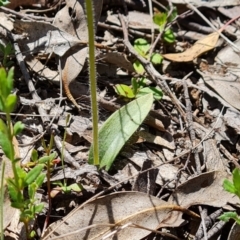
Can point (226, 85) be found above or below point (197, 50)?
below

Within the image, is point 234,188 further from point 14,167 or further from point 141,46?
point 141,46

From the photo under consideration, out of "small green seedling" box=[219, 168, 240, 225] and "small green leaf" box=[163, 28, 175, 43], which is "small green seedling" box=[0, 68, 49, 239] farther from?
"small green leaf" box=[163, 28, 175, 43]

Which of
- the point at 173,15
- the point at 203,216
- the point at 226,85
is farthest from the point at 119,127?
the point at 173,15

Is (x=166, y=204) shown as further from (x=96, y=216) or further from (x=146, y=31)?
(x=146, y=31)

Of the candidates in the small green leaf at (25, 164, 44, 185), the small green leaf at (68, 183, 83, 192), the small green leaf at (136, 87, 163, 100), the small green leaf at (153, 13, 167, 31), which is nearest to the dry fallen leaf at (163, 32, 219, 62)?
the small green leaf at (153, 13, 167, 31)

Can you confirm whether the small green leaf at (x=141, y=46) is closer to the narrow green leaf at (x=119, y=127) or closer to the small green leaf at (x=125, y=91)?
the small green leaf at (x=125, y=91)

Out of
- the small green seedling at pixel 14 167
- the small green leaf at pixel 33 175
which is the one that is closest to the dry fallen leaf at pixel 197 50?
the small green seedling at pixel 14 167
